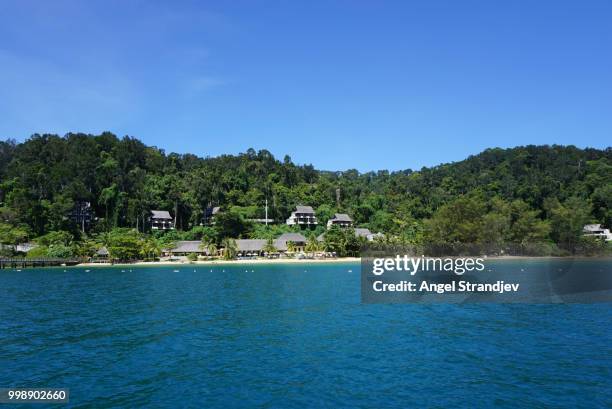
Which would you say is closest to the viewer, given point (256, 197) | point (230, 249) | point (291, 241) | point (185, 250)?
point (230, 249)

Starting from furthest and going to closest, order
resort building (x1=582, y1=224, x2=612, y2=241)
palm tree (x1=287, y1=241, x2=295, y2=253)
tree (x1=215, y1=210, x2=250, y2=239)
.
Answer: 1. resort building (x1=582, y1=224, x2=612, y2=241)
2. tree (x1=215, y1=210, x2=250, y2=239)
3. palm tree (x1=287, y1=241, x2=295, y2=253)

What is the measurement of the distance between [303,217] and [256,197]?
534 inches

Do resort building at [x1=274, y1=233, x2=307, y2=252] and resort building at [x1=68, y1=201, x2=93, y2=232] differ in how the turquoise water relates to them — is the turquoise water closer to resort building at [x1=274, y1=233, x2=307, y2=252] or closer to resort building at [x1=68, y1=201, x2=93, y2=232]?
resort building at [x1=274, y1=233, x2=307, y2=252]

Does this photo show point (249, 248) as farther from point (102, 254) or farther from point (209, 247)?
point (102, 254)

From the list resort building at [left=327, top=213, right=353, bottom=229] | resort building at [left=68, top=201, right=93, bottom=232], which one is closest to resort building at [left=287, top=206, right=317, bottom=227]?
resort building at [left=327, top=213, right=353, bottom=229]

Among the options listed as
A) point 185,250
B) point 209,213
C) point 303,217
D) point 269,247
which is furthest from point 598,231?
point 185,250

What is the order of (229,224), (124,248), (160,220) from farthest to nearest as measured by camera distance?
(160,220) → (229,224) → (124,248)

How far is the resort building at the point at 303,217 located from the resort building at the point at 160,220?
29.7 meters

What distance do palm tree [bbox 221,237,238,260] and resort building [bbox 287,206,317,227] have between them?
2780 centimetres

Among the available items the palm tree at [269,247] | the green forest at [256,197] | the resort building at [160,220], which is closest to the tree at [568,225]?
the green forest at [256,197]

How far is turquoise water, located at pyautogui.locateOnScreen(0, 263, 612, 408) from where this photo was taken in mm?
15164

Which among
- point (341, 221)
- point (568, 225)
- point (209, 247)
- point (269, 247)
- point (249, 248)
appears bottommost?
point (249, 248)

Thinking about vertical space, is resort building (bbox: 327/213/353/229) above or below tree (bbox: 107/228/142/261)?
above

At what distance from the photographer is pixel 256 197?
11969 cm
